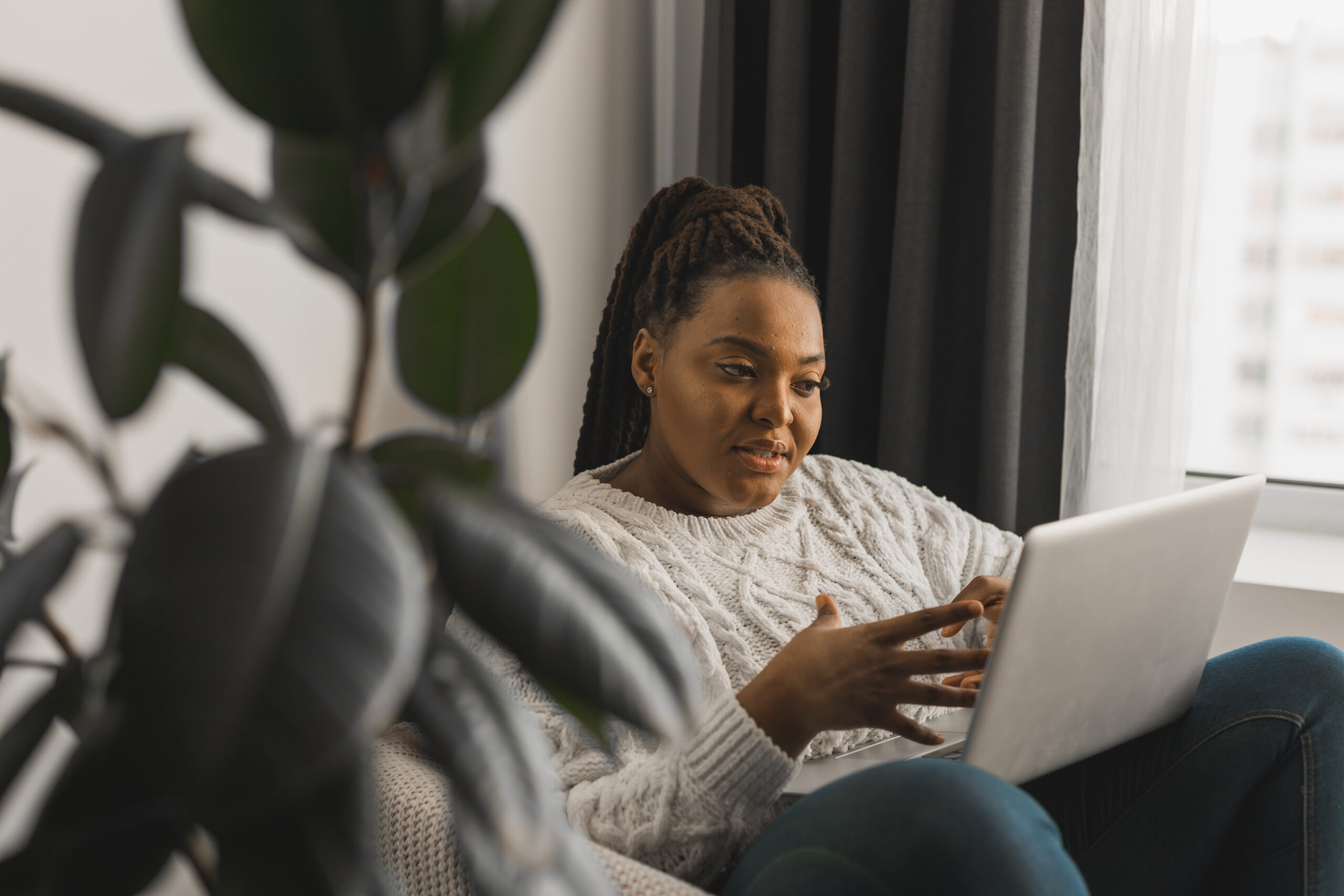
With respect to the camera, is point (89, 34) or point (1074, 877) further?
point (89, 34)

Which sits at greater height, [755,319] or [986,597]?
[755,319]

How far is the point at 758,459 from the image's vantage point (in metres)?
1.23

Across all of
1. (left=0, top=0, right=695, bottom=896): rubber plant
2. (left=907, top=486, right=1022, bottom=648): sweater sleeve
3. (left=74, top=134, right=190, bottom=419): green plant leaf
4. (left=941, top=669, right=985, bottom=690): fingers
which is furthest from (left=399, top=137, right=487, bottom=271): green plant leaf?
(left=907, top=486, right=1022, bottom=648): sweater sleeve

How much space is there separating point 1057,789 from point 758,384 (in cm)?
57

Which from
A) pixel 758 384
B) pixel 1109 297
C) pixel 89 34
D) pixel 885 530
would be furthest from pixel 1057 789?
pixel 89 34

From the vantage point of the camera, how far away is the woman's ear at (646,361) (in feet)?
4.23

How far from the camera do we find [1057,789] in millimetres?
1150

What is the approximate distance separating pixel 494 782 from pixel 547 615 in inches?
2.5

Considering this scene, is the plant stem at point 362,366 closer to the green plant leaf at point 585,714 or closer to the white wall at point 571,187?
the green plant leaf at point 585,714

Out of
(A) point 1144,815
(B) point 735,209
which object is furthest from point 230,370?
(A) point 1144,815

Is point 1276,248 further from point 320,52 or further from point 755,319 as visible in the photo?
point 320,52

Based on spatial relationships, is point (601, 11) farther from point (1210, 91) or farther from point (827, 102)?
point (1210, 91)

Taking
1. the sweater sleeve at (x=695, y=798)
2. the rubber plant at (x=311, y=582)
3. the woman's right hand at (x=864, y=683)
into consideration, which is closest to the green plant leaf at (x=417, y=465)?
the rubber plant at (x=311, y=582)

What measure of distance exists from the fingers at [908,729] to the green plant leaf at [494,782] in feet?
1.62
